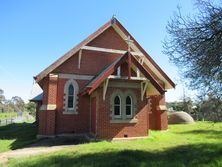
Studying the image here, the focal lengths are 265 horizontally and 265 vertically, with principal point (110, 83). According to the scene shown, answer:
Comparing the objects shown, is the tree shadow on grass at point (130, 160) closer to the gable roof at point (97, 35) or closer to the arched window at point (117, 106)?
the arched window at point (117, 106)

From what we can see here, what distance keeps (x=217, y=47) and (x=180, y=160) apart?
A: 15.2 ft

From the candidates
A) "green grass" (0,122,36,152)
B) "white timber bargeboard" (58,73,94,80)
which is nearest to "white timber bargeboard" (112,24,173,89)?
"white timber bargeboard" (58,73,94,80)

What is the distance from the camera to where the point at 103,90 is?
16.9 meters

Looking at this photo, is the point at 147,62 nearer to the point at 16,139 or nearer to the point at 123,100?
the point at 123,100

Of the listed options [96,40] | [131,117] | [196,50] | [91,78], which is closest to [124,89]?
[131,117]

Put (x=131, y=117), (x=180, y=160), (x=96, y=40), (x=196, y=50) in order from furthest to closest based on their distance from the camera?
(x=96, y=40) < (x=131, y=117) < (x=196, y=50) < (x=180, y=160)

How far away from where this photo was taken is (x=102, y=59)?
2127 cm

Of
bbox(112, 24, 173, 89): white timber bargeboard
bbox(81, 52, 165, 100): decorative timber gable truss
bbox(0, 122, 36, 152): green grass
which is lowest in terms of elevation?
bbox(0, 122, 36, 152): green grass

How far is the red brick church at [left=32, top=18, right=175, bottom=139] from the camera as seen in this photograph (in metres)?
17.0

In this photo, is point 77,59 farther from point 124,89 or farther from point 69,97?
point 124,89

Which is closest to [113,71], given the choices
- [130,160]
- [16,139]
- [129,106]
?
[129,106]

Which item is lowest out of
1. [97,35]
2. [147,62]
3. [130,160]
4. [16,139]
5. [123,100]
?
[16,139]

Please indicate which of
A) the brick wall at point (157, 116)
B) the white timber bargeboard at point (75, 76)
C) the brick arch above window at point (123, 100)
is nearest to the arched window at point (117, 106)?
the brick arch above window at point (123, 100)

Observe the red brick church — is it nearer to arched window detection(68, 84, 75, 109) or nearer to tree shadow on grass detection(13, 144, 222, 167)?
arched window detection(68, 84, 75, 109)
